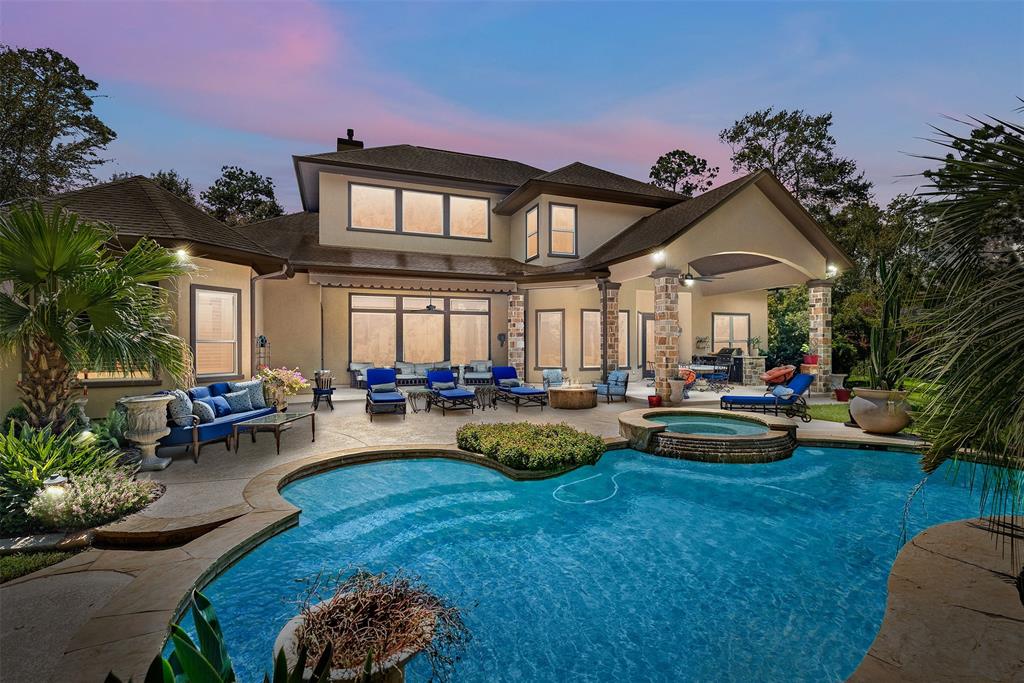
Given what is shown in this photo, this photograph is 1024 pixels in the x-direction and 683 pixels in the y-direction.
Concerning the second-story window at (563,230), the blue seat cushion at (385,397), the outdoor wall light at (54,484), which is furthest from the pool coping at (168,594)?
the second-story window at (563,230)

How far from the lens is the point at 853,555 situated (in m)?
5.06

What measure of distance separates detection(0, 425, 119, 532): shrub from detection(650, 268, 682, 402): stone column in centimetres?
1162

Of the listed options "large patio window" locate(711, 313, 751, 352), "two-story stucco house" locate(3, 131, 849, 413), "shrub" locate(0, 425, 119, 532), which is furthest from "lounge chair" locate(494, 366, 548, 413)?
"large patio window" locate(711, 313, 751, 352)

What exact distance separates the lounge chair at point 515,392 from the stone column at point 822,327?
9.60 meters

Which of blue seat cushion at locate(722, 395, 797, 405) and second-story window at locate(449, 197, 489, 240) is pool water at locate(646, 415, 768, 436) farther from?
second-story window at locate(449, 197, 489, 240)

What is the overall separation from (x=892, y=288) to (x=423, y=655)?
9806 mm

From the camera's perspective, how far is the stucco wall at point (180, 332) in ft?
26.2

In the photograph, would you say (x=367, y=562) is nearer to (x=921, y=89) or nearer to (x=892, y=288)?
(x=892, y=288)

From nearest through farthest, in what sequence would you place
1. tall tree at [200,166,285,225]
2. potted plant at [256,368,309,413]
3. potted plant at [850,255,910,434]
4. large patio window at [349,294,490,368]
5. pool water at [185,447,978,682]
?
1. pool water at [185,447,978,682]
2. potted plant at [850,255,910,434]
3. potted plant at [256,368,309,413]
4. large patio window at [349,294,490,368]
5. tall tree at [200,166,285,225]

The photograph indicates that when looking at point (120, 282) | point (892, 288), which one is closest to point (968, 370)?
point (892, 288)

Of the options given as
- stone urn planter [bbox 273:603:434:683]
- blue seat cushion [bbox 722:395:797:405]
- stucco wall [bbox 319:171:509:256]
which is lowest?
stone urn planter [bbox 273:603:434:683]

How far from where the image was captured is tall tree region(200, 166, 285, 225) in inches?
1268

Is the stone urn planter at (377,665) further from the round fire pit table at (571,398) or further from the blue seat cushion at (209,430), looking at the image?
the round fire pit table at (571,398)

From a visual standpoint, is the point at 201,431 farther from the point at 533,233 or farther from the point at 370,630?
the point at 533,233
